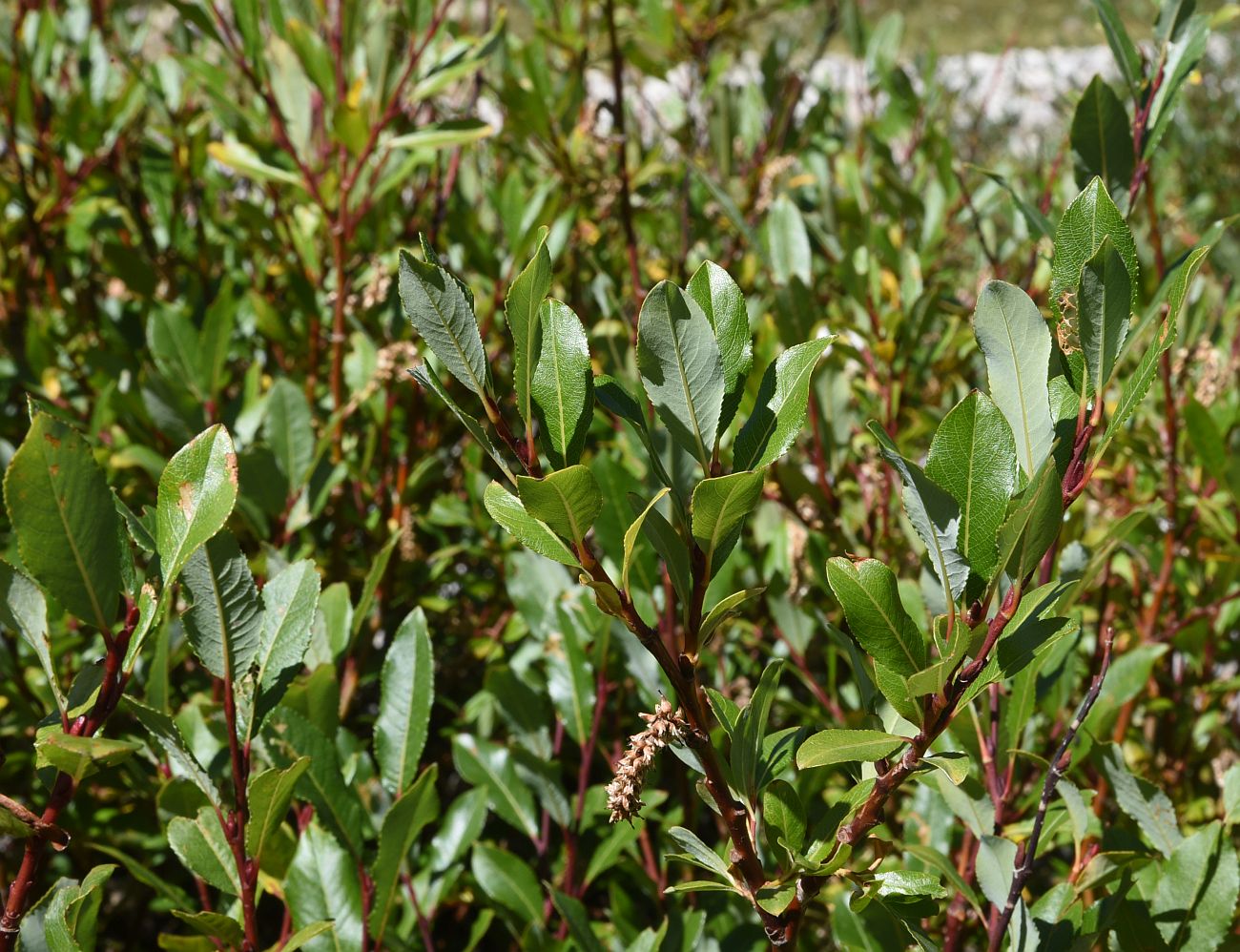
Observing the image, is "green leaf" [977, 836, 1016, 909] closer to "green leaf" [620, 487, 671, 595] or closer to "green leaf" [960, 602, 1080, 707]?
"green leaf" [960, 602, 1080, 707]

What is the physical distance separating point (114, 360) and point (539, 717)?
0.95m

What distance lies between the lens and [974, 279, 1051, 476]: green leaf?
0.73 meters

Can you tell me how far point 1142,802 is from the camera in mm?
1055

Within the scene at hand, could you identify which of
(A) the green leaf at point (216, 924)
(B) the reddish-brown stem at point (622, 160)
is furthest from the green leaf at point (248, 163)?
(A) the green leaf at point (216, 924)

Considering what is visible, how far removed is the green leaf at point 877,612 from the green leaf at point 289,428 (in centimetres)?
96

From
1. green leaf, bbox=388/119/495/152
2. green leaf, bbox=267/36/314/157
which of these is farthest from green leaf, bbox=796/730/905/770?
green leaf, bbox=267/36/314/157

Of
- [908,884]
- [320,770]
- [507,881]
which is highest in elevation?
[908,884]

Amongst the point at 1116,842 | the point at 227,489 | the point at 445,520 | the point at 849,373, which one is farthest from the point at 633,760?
the point at 849,373

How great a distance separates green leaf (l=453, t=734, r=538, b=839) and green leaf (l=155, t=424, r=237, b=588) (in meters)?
0.57

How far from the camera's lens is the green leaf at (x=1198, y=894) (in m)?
0.95

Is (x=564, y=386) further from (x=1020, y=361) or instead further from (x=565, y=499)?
(x=1020, y=361)

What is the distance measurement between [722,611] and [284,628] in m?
0.42

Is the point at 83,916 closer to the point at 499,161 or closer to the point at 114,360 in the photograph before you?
the point at 114,360

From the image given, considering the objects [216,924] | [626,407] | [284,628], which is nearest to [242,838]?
[216,924]
